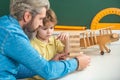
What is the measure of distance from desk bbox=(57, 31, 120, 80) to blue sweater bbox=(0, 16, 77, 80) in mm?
86

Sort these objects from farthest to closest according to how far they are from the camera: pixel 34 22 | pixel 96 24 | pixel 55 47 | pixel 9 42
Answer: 1. pixel 96 24
2. pixel 55 47
3. pixel 34 22
4. pixel 9 42

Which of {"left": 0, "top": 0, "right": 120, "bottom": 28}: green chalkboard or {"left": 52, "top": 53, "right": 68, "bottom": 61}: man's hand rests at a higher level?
{"left": 0, "top": 0, "right": 120, "bottom": 28}: green chalkboard

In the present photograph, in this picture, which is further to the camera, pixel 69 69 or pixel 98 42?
pixel 98 42

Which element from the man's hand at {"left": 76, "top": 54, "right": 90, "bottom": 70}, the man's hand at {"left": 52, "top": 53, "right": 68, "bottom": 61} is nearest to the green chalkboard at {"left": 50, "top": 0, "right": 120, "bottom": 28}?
the man's hand at {"left": 52, "top": 53, "right": 68, "bottom": 61}

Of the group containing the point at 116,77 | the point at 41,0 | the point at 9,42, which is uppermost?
the point at 41,0

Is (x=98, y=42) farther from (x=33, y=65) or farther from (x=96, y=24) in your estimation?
(x=33, y=65)

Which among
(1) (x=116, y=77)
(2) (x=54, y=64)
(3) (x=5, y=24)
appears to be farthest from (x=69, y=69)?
(3) (x=5, y=24)

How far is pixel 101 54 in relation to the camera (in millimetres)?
1347

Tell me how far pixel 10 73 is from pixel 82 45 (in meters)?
0.50

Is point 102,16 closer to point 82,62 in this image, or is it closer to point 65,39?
point 65,39

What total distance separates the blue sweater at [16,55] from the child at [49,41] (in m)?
0.28

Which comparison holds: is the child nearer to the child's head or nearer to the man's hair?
the child's head

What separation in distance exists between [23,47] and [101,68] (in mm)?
375

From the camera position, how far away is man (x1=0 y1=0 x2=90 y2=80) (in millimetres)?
926
